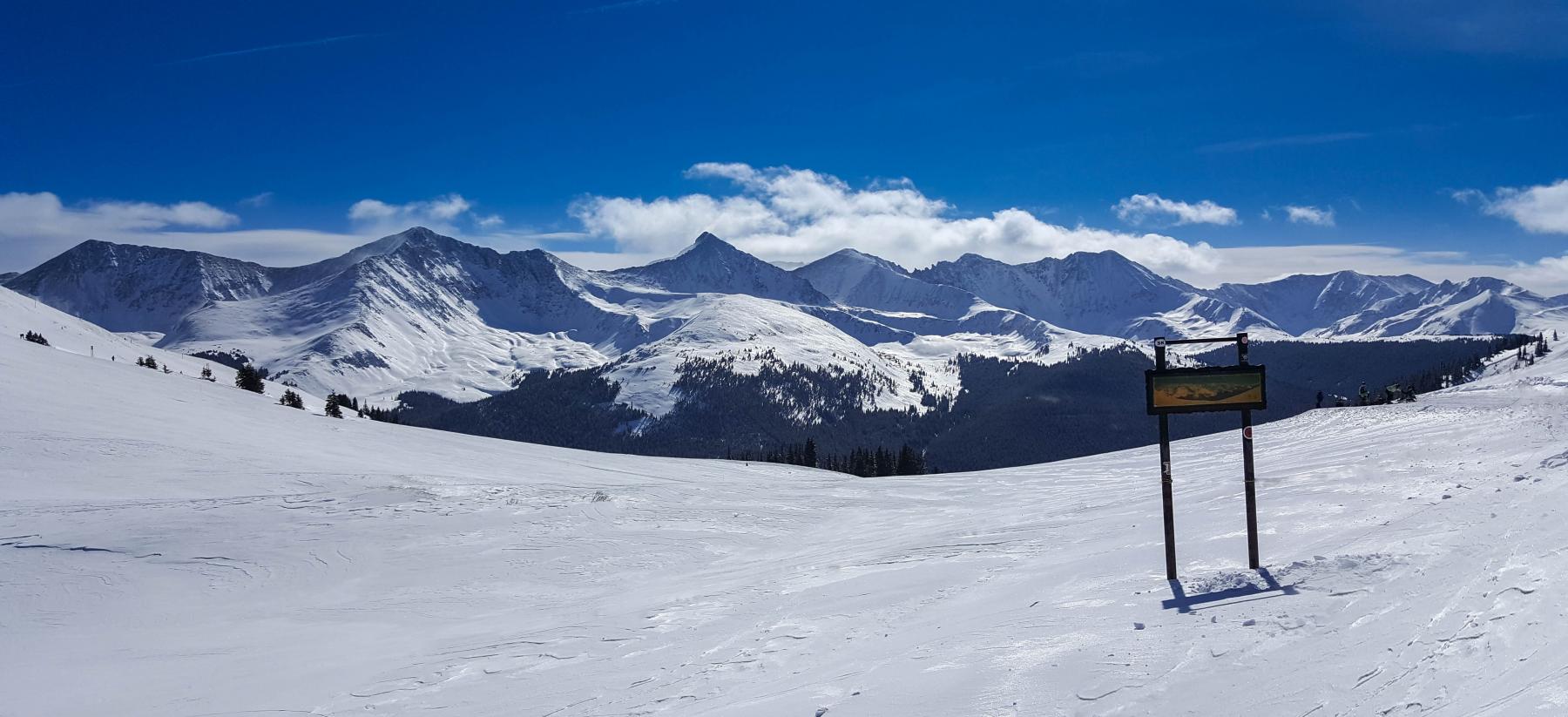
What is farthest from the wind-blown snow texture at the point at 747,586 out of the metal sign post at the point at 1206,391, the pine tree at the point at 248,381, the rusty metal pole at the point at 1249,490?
the pine tree at the point at 248,381

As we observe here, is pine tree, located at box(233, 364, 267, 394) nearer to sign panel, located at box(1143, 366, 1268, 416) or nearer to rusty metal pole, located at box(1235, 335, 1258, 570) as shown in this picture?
sign panel, located at box(1143, 366, 1268, 416)

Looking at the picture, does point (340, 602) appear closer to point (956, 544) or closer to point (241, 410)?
point (956, 544)

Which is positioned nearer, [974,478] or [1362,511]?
[1362,511]

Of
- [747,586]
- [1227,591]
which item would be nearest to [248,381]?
[747,586]

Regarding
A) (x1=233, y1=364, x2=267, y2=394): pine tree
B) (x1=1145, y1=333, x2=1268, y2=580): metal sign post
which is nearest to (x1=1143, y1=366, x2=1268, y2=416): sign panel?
(x1=1145, y1=333, x2=1268, y2=580): metal sign post

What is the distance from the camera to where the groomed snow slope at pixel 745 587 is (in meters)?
7.74

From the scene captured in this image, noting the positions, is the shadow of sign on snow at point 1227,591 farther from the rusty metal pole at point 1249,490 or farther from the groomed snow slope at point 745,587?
the rusty metal pole at point 1249,490

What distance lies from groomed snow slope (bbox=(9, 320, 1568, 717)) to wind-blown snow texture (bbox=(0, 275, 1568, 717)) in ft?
0.22

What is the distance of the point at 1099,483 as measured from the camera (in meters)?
28.6

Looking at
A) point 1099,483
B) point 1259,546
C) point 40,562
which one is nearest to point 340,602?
point 40,562

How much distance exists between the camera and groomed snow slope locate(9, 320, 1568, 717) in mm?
7742

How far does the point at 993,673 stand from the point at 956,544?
9043mm

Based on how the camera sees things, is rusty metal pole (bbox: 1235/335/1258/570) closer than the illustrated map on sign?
Yes

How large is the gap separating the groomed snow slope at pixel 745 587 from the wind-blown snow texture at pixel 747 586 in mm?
67
